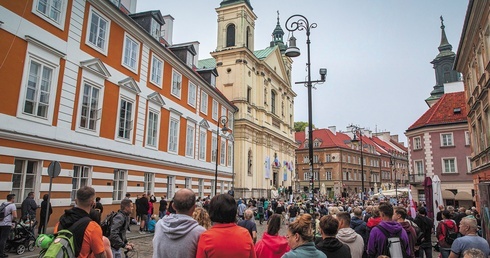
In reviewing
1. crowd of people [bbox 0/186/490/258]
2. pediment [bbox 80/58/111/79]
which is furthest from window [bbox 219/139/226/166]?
crowd of people [bbox 0/186/490/258]

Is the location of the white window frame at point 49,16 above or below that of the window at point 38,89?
above

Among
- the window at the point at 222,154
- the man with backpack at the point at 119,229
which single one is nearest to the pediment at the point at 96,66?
the man with backpack at the point at 119,229

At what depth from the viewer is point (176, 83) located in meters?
24.3

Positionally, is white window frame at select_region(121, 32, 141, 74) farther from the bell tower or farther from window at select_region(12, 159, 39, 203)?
the bell tower

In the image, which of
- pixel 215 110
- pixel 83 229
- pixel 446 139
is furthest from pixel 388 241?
pixel 446 139

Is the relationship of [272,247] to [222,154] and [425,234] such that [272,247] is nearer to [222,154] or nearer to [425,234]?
[425,234]

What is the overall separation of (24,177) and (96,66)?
6138mm

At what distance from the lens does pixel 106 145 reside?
16.8m

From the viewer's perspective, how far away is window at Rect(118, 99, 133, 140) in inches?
715

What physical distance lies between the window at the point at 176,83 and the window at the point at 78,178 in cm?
967

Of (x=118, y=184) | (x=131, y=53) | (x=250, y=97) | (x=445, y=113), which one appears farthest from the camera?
(x=250, y=97)

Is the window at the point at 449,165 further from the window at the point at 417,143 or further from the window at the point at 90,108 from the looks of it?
the window at the point at 90,108

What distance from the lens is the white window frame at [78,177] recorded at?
14.7 metres

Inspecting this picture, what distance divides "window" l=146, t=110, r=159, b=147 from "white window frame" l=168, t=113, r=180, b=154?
1668mm
